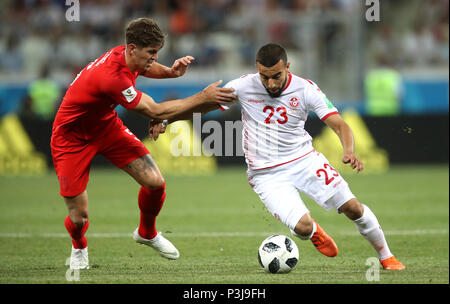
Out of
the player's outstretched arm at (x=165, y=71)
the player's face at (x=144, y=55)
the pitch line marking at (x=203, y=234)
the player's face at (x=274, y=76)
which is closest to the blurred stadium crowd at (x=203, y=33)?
the pitch line marking at (x=203, y=234)

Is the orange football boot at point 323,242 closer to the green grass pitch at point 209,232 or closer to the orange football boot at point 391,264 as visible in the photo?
the green grass pitch at point 209,232

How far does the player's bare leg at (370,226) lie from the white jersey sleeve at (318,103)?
768 mm

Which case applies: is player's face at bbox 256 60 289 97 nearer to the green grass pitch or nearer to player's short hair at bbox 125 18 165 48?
player's short hair at bbox 125 18 165 48

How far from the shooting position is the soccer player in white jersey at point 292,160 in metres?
6.39

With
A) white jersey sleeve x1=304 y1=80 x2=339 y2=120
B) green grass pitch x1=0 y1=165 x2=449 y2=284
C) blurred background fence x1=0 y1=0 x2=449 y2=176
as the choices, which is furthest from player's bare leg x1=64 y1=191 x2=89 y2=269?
blurred background fence x1=0 y1=0 x2=449 y2=176

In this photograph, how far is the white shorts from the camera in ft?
21.0

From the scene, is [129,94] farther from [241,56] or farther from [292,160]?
[241,56]

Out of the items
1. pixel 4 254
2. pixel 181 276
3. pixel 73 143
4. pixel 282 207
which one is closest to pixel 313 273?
pixel 282 207

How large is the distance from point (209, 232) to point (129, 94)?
127 inches

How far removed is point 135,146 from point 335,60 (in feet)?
39.4

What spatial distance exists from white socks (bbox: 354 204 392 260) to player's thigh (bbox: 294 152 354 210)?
22 cm

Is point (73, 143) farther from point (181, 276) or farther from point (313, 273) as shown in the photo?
point (313, 273)

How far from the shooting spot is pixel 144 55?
6.48 m
